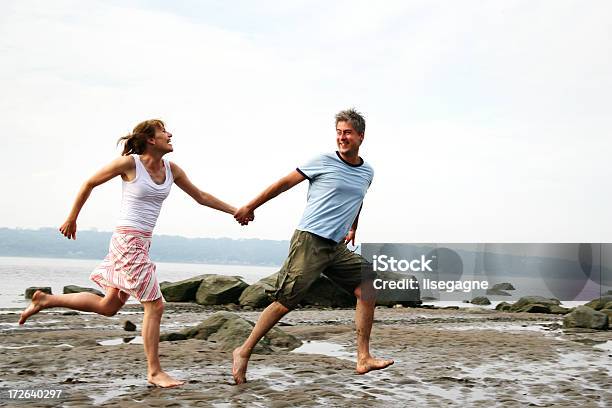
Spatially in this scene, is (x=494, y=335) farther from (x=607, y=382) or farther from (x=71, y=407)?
(x=71, y=407)

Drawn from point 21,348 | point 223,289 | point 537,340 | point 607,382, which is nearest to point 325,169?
point 607,382

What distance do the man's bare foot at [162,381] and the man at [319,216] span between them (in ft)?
1.54

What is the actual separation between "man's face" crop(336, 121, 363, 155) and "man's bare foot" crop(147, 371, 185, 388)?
7.47 ft

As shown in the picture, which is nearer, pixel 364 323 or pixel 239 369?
pixel 239 369

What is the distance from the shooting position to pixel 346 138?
5887 millimetres

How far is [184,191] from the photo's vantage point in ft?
20.2

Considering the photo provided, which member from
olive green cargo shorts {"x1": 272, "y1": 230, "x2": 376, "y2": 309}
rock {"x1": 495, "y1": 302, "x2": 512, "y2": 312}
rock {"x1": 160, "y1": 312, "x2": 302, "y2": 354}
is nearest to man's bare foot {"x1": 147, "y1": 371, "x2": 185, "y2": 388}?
olive green cargo shorts {"x1": 272, "y1": 230, "x2": 376, "y2": 309}

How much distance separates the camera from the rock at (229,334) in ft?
25.7

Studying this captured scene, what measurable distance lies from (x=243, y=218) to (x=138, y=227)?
998 millimetres

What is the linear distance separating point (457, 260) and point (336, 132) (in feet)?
51.3

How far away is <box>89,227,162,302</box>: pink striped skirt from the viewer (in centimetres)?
555

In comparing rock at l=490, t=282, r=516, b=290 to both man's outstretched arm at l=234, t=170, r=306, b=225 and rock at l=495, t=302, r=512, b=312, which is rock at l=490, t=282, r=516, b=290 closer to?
rock at l=495, t=302, r=512, b=312

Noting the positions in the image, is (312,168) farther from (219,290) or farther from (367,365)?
(219,290)

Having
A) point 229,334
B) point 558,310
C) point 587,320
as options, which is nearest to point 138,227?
point 229,334
